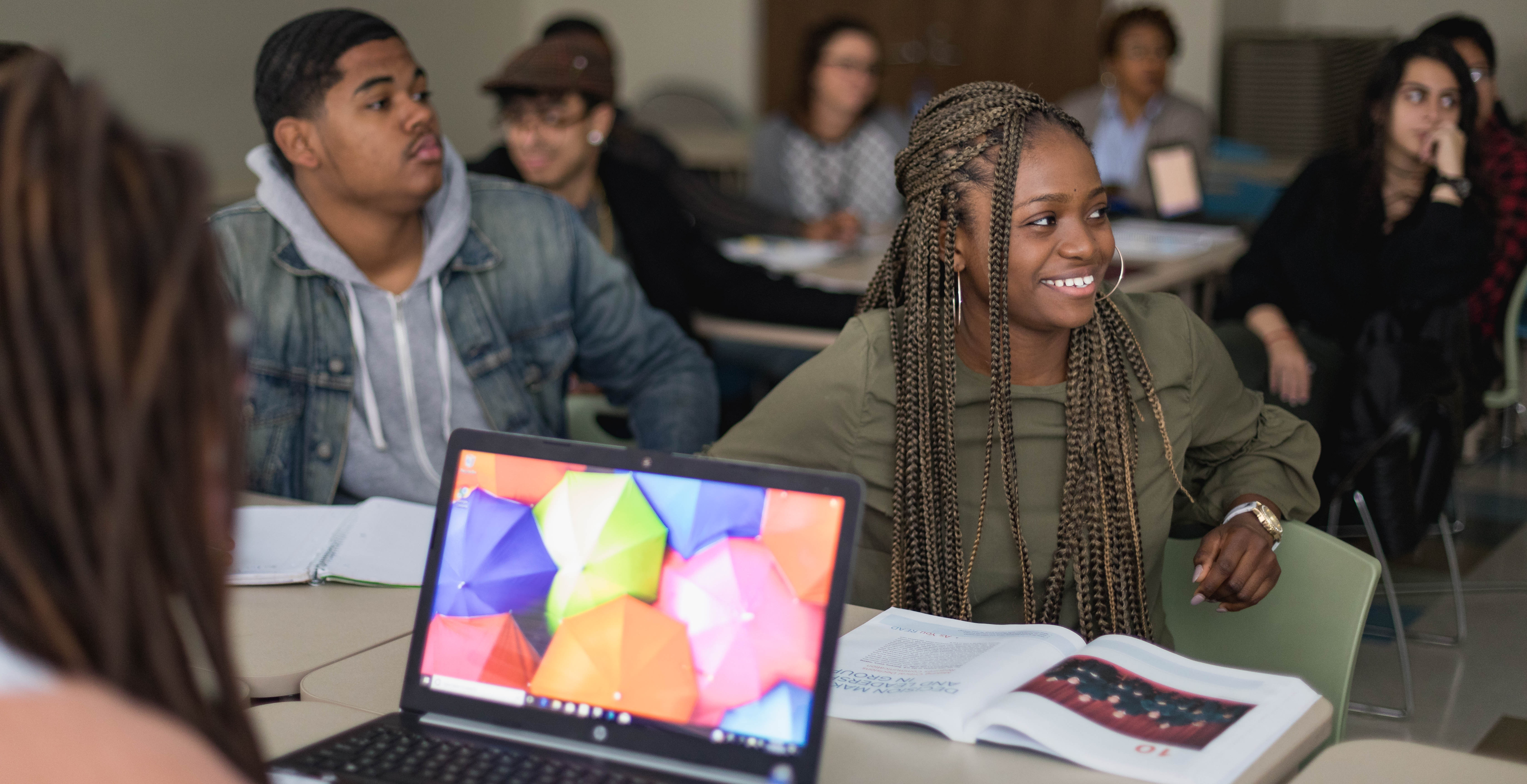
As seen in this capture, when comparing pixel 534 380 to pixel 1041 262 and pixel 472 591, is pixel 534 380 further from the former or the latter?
pixel 472 591

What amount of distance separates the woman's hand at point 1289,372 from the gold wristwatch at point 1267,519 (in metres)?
1.28

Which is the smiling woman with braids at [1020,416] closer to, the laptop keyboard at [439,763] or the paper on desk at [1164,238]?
the laptop keyboard at [439,763]

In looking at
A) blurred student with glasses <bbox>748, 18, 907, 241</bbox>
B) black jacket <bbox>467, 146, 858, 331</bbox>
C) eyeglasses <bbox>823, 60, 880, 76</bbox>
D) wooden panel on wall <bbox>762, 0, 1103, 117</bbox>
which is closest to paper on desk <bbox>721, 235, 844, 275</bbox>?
black jacket <bbox>467, 146, 858, 331</bbox>

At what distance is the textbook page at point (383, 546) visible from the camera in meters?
1.57

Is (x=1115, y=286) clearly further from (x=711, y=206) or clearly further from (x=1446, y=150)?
(x=711, y=206)

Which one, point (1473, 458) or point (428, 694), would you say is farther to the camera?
point (1473, 458)

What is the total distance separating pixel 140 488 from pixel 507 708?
565mm

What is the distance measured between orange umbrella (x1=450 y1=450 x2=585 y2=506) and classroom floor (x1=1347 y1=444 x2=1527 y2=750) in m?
1.60

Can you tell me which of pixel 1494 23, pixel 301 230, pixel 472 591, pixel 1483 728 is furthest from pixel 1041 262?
pixel 1494 23

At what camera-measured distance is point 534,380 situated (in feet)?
7.44

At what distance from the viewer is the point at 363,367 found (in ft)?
6.91

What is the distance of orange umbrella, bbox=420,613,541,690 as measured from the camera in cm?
109

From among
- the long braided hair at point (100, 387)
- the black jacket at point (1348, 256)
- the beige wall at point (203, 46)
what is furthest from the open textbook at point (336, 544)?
the beige wall at point (203, 46)

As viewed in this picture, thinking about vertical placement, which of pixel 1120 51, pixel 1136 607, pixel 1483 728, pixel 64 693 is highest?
pixel 1120 51
